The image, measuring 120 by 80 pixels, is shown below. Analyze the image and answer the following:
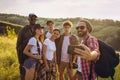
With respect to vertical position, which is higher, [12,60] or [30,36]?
[30,36]

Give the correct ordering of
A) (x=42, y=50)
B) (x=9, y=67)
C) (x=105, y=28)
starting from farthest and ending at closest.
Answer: (x=105, y=28), (x=9, y=67), (x=42, y=50)

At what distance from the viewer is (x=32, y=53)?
9.63 meters

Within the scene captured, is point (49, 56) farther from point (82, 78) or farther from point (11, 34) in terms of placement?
point (11, 34)

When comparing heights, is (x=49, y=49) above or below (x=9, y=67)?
above

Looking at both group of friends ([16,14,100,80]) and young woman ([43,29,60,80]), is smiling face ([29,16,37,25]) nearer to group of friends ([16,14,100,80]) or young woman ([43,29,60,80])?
group of friends ([16,14,100,80])

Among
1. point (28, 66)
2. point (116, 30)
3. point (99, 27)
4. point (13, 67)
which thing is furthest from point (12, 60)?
point (99, 27)

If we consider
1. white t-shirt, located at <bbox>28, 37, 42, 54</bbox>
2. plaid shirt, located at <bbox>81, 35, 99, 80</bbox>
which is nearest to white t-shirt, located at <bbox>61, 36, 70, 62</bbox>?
white t-shirt, located at <bbox>28, 37, 42, 54</bbox>

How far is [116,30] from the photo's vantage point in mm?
41938

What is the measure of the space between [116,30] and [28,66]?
33.0 m

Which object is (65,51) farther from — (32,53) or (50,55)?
(32,53)

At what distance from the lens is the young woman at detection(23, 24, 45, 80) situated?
31.4 ft

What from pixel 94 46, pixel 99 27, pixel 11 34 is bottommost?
pixel 99 27

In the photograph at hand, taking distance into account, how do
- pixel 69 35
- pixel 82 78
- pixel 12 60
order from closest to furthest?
pixel 82 78 < pixel 69 35 < pixel 12 60

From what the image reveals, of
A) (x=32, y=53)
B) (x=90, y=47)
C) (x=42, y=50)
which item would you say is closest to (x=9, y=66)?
(x=42, y=50)
